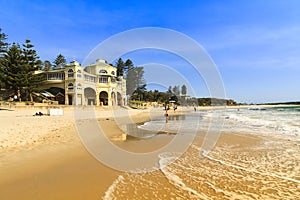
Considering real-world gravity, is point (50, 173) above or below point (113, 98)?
below

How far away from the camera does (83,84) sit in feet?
120

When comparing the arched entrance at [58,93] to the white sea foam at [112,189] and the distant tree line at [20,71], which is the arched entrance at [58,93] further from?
the white sea foam at [112,189]

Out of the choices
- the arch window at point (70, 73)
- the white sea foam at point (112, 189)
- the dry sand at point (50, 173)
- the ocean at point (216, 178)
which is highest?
the arch window at point (70, 73)

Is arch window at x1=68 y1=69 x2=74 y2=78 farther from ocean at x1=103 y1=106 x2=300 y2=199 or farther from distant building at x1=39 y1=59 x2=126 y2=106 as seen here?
ocean at x1=103 y1=106 x2=300 y2=199

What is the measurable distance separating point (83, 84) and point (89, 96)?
11.2 feet

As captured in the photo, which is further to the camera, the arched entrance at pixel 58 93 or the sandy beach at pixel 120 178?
the arched entrance at pixel 58 93

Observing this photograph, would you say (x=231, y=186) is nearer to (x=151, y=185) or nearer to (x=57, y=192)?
(x=151, y=185)

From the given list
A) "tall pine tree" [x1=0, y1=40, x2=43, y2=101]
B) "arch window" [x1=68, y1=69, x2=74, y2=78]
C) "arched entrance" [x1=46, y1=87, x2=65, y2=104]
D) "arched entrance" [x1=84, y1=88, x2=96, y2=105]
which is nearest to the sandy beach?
"tall pine tree" [x1=0, y1=40, x2=43, y2=101]

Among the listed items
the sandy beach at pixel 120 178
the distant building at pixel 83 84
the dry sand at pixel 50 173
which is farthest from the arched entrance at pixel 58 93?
the sandy beach at pixel 120 178

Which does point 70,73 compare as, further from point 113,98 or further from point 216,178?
point 216,178

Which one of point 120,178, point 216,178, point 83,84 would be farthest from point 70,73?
point 216,178

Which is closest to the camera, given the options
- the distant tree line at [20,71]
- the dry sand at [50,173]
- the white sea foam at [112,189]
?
the white sea foam at [112,189]

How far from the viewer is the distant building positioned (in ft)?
116

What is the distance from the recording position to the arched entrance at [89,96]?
3840 cm
